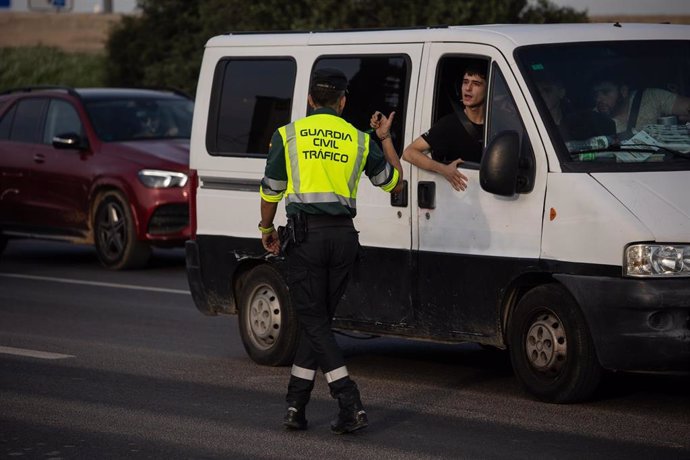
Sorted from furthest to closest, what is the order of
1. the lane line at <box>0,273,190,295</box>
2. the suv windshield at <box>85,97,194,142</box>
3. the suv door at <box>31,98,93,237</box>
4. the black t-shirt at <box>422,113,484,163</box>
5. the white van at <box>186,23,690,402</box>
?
the suv windshield at <box>85,97,194,142</box>
the suv door at <box>31,98,93,237</box>
the lane line at <box>0,273,190,295</box>
the black t-shirt at <box>422,113,484,163</box>
the white van at <box>186,23,690,402</box>

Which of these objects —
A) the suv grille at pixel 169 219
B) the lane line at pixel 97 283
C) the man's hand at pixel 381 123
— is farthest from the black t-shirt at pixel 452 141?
the suv grille at pixel 169 219

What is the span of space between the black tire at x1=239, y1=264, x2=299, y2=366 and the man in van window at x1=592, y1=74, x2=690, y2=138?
2.42 m

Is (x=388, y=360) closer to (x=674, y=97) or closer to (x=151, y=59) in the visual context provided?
(x=674, y=97)

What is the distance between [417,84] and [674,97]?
1.46 m

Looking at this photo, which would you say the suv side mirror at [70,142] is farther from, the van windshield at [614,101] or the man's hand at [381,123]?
the van windshield at [614,101]

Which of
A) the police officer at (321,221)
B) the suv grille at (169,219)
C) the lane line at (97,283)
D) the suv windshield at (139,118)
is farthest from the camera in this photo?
the suv windshield at (139,118)

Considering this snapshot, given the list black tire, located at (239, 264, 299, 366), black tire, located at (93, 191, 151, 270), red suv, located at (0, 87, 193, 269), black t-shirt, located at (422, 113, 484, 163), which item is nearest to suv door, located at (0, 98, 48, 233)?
red suv, located at (0, 87, 193, 269)

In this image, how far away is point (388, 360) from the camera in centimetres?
1073

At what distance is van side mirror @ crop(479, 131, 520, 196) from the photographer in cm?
867

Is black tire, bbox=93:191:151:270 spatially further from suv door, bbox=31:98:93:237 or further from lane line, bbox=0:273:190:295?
lane line, bbox=0:273:190:295

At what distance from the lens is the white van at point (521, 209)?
8281mm

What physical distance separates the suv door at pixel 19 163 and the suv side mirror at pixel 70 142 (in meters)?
0.62

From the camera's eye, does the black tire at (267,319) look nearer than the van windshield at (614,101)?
No

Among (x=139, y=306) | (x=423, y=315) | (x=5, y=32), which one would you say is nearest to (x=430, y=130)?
(x=423, y=315)
